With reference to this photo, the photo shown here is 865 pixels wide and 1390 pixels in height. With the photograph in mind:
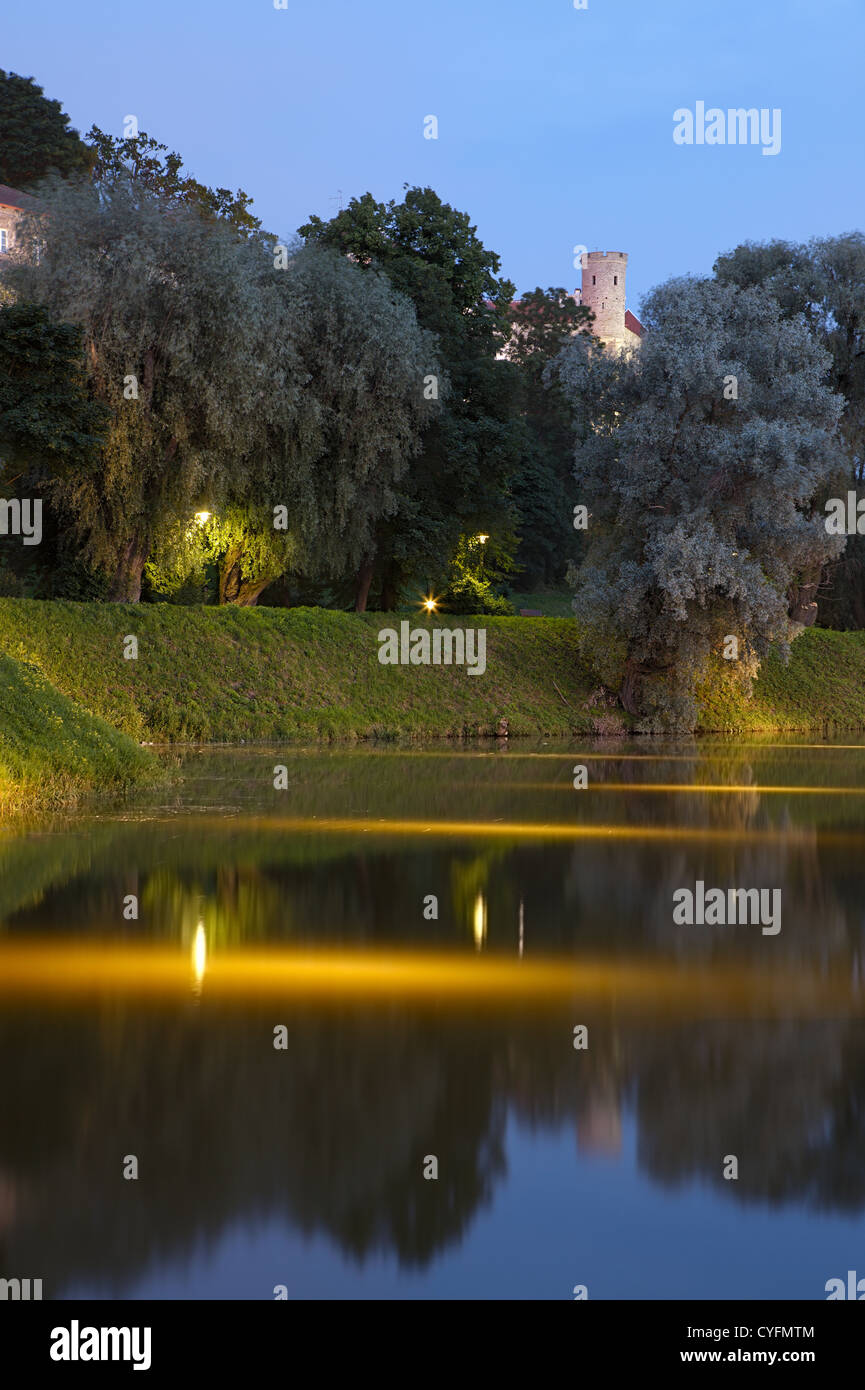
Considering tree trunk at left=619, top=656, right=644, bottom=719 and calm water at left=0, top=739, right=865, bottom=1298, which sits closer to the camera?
calm water at left=0, top=739, right=865, bottom=1298

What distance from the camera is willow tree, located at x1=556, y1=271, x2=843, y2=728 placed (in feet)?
144

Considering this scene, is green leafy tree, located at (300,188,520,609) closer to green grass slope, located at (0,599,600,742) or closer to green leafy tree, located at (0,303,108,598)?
green grass slope, located at (0,599,600,742)

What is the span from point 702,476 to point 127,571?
1480 centimetres

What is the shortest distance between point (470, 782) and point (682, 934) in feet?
51.6

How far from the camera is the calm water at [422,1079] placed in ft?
17.3

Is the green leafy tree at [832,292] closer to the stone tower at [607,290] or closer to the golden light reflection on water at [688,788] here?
the golden light reflection on water at [688,788]

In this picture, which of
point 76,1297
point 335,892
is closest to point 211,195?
point 335,892

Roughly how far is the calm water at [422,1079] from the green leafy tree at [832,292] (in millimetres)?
43718

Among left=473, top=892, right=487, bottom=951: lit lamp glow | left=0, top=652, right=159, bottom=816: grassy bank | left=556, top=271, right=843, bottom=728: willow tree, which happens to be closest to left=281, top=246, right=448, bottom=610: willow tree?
left=556, top=271, right=843, bottom=728: willow tree

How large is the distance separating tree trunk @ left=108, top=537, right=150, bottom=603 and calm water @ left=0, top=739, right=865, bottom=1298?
26.5 metres

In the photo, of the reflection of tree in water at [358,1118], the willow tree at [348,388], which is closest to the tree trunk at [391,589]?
the willow tree at [348,388]

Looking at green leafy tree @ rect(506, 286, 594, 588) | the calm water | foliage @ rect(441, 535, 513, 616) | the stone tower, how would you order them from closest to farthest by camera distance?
the calm water, foliage @ rect(441, 535, 513, 616), green leafy tree @ rect(506, 286, 594, 588), the stone tower

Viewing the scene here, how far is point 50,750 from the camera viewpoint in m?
22.1

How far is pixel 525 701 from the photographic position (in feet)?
157
